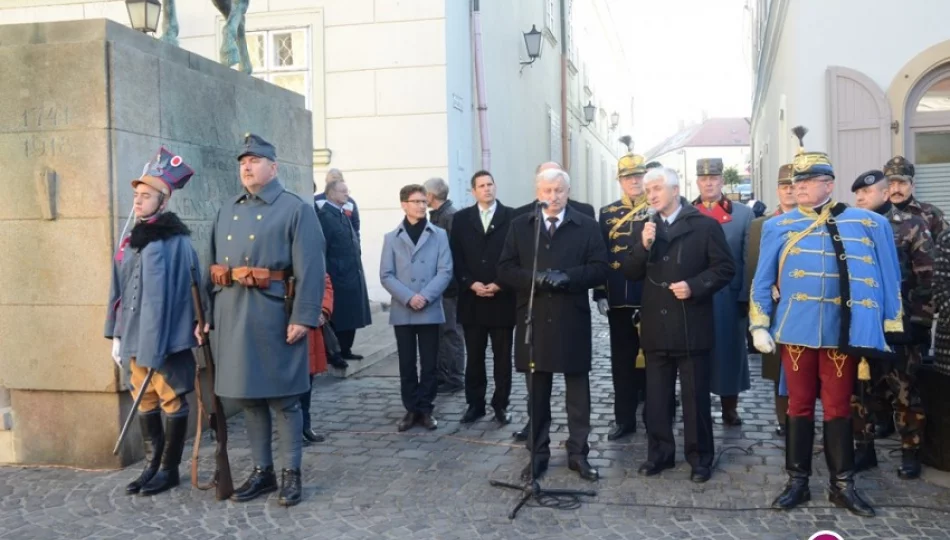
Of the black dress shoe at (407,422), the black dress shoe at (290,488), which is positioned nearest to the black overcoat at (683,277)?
the black dress shoe at (407,422)

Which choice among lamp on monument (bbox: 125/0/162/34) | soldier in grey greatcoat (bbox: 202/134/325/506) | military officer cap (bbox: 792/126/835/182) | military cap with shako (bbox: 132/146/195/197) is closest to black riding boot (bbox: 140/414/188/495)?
soldier in grey greatcoat (bbox: 202/134/325/506)

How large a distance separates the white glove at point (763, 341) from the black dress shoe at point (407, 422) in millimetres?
2756

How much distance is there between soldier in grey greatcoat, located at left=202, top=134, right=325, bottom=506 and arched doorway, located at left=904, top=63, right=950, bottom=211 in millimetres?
7442

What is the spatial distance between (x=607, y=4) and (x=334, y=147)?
25.5 meters

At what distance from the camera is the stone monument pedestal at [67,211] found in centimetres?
561

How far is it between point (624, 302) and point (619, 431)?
2.88ft

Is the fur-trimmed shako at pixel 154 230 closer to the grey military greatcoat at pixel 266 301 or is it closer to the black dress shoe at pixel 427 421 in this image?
the grey military greatcoat at pixel 266 301

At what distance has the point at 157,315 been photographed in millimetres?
5125

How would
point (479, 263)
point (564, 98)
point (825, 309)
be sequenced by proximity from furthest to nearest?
1. point (564, 98)
2. point (479, 263)
3. point (825, 309)

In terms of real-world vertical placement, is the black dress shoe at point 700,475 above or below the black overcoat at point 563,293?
below

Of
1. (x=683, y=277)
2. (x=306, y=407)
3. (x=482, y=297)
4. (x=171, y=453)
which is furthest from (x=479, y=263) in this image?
(x=171, y=453)

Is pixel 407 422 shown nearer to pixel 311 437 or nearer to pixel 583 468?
pixel 311 437

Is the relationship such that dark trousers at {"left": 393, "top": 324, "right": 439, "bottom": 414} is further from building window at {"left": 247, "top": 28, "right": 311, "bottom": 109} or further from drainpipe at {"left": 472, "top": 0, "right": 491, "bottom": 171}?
drainpipe at {"left": 472, "top": 0, "right": 491, "bottom": 171}

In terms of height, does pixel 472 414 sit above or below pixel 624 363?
below
